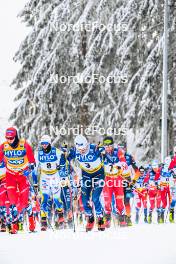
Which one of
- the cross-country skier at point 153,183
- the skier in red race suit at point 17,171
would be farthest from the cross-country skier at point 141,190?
the skier in red race suit at point 17,171

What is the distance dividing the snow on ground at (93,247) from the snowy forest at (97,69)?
47.9 ft

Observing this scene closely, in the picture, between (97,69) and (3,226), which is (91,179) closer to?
(3,226)

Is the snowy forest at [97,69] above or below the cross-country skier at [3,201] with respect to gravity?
above

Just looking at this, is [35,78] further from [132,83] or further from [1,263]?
[1,263]

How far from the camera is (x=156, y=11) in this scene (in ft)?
85.6

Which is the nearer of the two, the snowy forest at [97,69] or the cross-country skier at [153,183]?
the cross-country skier at [153,183]

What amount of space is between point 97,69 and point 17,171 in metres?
14.7

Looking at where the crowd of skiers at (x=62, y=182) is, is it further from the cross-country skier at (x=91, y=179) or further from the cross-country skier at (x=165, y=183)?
the cross-country skier at (x=165, y=183)

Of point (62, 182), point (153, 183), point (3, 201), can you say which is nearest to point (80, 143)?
point (62, 182)

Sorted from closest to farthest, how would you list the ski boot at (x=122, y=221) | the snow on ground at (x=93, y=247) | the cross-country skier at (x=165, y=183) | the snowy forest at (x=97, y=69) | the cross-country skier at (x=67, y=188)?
the snow on ground at (x=93, y=247) → the ski boot at (x=122, y=221) → the cross-country skier at (x=67, y=188) → the cross-country skier at (x=165, y=183) → the snowy forest at (x=97, y=69)

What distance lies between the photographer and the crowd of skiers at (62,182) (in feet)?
41.6

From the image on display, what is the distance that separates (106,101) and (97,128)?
1331 mm

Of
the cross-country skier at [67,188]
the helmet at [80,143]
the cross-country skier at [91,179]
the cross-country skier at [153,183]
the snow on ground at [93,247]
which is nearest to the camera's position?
the snow on ground at [93,247]

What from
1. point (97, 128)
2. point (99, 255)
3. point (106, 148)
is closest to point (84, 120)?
point (97, 128)
